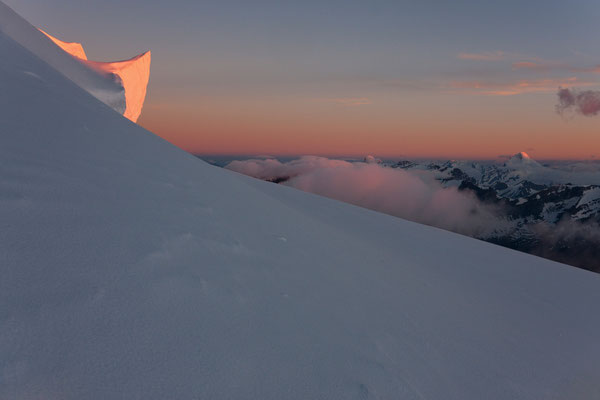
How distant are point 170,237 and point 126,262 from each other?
77 centimetres

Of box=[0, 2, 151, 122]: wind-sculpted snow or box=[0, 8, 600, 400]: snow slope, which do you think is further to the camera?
box=[0, 2, 151, 122]: wind-sculpted snow

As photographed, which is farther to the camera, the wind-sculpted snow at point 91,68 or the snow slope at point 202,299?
the wind-sculpted snow at point 91,68

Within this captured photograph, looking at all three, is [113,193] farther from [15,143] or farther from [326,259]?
[326,259]

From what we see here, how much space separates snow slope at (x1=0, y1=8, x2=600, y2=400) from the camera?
2568 millimetres

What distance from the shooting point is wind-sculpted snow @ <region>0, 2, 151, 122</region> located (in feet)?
38.0

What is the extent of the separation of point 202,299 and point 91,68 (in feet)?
69.2

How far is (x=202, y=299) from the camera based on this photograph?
3391 mm

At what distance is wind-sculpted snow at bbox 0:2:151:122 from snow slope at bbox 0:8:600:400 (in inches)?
210

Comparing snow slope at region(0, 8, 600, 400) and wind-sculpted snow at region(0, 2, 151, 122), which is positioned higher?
wind-sculpted snow at region(0, 2, 151, 122)

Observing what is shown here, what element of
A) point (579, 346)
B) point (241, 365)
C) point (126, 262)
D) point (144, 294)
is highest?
point (126, 262)

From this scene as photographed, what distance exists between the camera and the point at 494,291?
22.9 feet

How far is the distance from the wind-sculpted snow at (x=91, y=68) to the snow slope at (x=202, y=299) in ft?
17.5

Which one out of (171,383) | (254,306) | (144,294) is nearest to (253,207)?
(254,306)

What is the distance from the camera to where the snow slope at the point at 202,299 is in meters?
2.57
